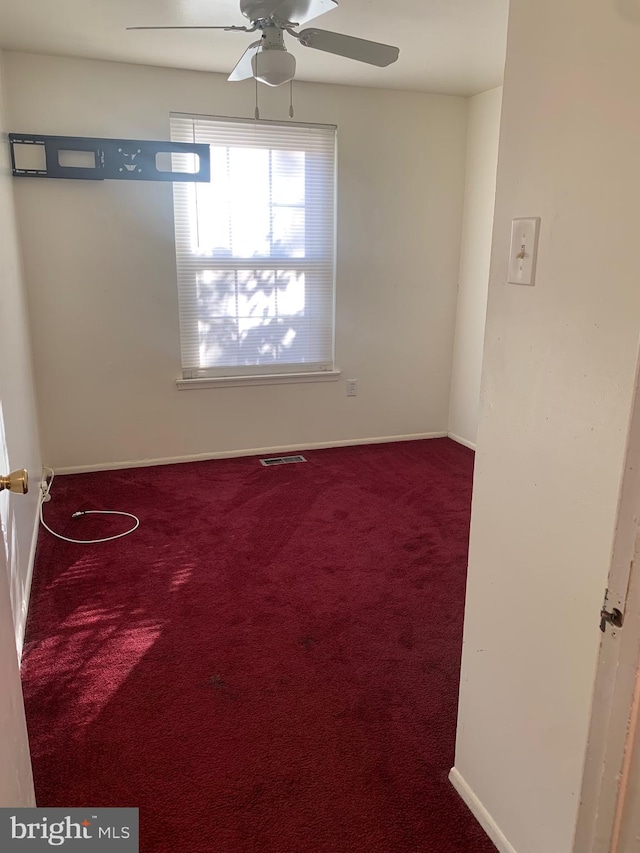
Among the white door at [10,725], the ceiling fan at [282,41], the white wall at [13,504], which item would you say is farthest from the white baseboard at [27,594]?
the ceiling fan at [282,41]

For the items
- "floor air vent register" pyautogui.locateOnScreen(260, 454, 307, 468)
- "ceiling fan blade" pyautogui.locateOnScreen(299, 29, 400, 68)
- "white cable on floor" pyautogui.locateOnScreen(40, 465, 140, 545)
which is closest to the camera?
"ceiling fan blade" pyautogui.locateOnScreen(299, 29, 400, 68)

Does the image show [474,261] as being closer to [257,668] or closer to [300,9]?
[300,9]

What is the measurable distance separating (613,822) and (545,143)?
117 cm

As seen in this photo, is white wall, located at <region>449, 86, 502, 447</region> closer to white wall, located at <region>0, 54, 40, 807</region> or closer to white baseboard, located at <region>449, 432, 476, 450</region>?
white baseboard, located at <region>449, 432, 476, 450</region>

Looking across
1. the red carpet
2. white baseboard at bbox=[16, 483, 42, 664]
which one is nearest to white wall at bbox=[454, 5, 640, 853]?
the red carpet

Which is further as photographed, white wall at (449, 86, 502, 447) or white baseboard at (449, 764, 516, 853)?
white wall at (449, 86, 502, 447)

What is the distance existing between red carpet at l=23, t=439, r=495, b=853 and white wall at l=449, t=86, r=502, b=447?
119cm

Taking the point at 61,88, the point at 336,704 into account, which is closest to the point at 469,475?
the point at 336,704

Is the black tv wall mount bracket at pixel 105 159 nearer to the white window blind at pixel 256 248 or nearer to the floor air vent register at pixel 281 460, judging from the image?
the white window blind at pixel 256 248

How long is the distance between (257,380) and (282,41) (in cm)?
219

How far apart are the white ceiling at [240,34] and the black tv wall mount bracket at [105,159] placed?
434 mm

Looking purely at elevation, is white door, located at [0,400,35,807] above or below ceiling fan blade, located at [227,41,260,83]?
below

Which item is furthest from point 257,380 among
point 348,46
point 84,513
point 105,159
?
point 348,46

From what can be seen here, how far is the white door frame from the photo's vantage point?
0.87 m
